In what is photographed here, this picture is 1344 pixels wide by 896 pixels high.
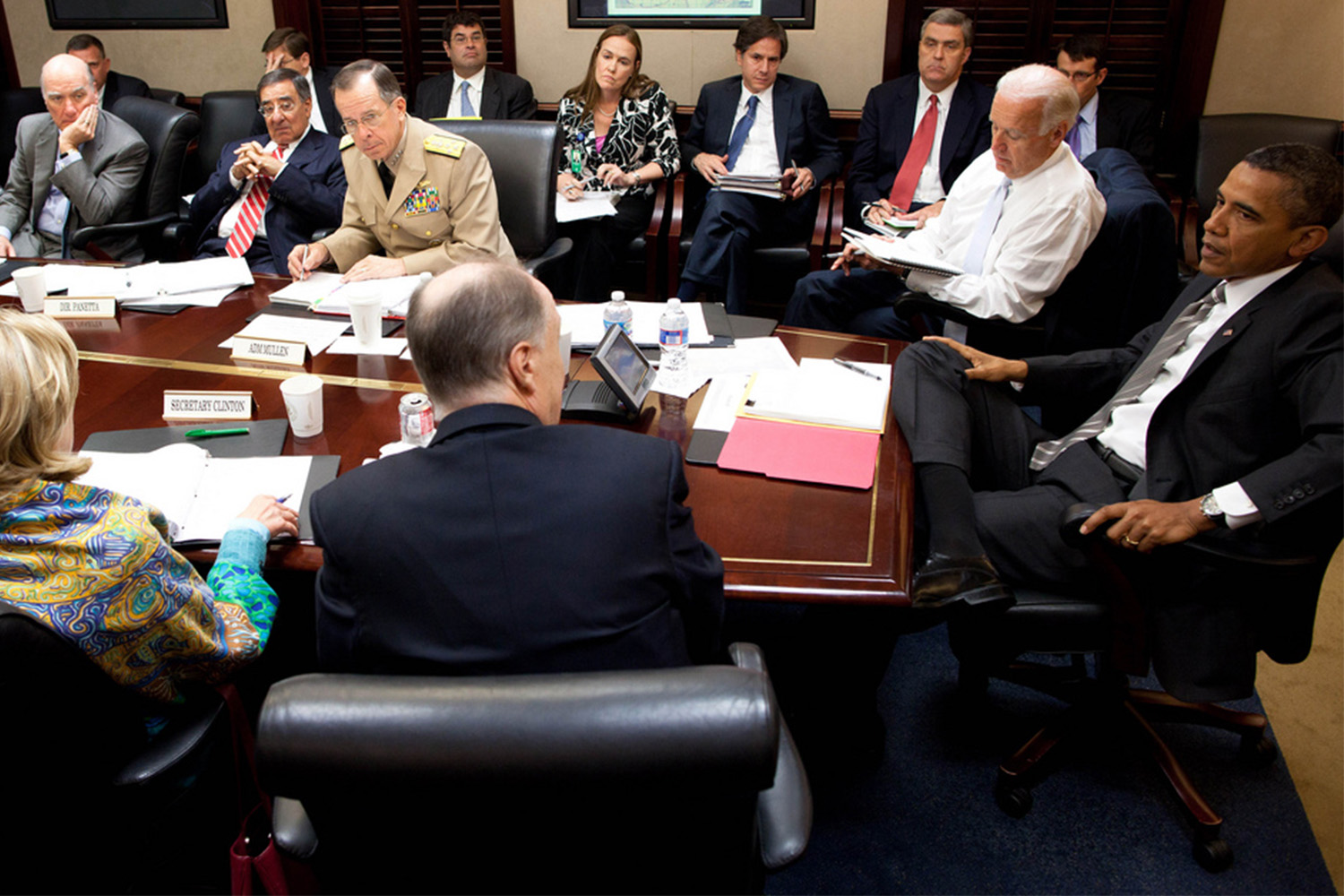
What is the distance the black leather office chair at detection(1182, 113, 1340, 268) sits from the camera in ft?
12.0

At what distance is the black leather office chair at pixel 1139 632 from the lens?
1.56 metres

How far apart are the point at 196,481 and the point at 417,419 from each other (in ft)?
1.31

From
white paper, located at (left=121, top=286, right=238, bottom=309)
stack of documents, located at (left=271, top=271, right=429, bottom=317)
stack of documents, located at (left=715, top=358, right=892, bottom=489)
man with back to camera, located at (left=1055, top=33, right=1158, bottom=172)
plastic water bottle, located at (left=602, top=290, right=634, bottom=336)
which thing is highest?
man with back to camera, located at (left=1055, top=33, right=1158, bottom=172)

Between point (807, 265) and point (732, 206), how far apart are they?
40cm

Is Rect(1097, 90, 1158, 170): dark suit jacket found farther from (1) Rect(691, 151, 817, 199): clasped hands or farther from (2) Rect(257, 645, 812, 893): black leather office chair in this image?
(2) Rect(257, 645, 812, 893): black leather office chair

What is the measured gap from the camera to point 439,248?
2879 mm

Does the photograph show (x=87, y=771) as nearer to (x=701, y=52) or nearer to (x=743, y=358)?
(x=743, y=358)

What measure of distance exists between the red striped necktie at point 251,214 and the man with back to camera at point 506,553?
2608mm

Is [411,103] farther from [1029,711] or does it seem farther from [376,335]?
[1029,711]

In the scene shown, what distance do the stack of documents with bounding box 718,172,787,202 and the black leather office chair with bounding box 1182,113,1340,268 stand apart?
5.27 feet

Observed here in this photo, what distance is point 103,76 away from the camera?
189 inches

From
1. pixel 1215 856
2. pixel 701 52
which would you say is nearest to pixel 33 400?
pixel 1215 856

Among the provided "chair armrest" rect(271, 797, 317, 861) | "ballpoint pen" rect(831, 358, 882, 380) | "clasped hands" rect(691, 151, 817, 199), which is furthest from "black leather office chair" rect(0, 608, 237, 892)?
"clasped hands" rect(691, 151, 817, 199)

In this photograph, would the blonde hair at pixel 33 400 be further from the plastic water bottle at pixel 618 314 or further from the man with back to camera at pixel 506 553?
the plastic water bottle at pixel 618 314
